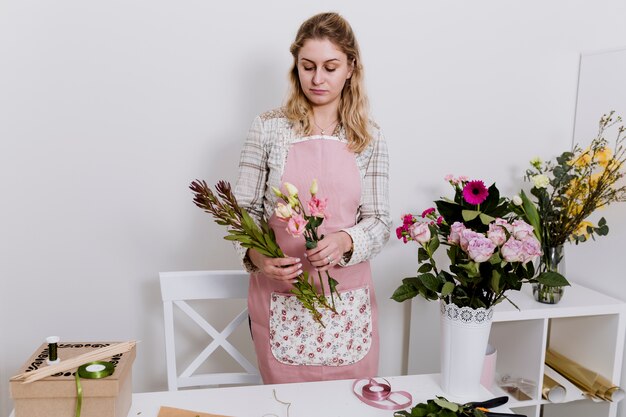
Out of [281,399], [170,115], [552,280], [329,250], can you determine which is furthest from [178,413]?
[170,115]

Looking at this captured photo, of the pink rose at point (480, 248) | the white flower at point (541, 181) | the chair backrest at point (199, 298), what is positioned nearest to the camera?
the pink rose at point (480, 248)

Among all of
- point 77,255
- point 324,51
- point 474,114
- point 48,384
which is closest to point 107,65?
point 77,255

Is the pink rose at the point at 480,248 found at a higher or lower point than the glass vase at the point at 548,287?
higher

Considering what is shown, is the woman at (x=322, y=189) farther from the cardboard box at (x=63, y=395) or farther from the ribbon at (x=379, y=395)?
the cardboard box at (x=63, y=395)

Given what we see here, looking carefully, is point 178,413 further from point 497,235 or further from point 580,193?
point 580,193

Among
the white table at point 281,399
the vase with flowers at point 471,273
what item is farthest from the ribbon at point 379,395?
the vase with flowers at point 471,273

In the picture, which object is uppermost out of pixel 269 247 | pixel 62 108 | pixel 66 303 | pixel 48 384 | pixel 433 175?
pixel 62 108

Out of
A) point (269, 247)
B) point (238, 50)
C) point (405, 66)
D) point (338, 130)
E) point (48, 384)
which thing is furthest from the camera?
point (405, 66)

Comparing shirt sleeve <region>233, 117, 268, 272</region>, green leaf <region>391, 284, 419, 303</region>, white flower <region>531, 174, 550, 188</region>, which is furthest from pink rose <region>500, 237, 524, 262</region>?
white flower <region>531, 174, 550, 188</region>

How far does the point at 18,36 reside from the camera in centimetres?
177

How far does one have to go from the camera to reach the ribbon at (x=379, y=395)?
1.14 m

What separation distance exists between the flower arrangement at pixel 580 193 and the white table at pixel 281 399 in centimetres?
84

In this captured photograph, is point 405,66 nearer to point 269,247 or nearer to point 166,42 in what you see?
point 166,42

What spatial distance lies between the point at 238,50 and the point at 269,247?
0.96m
